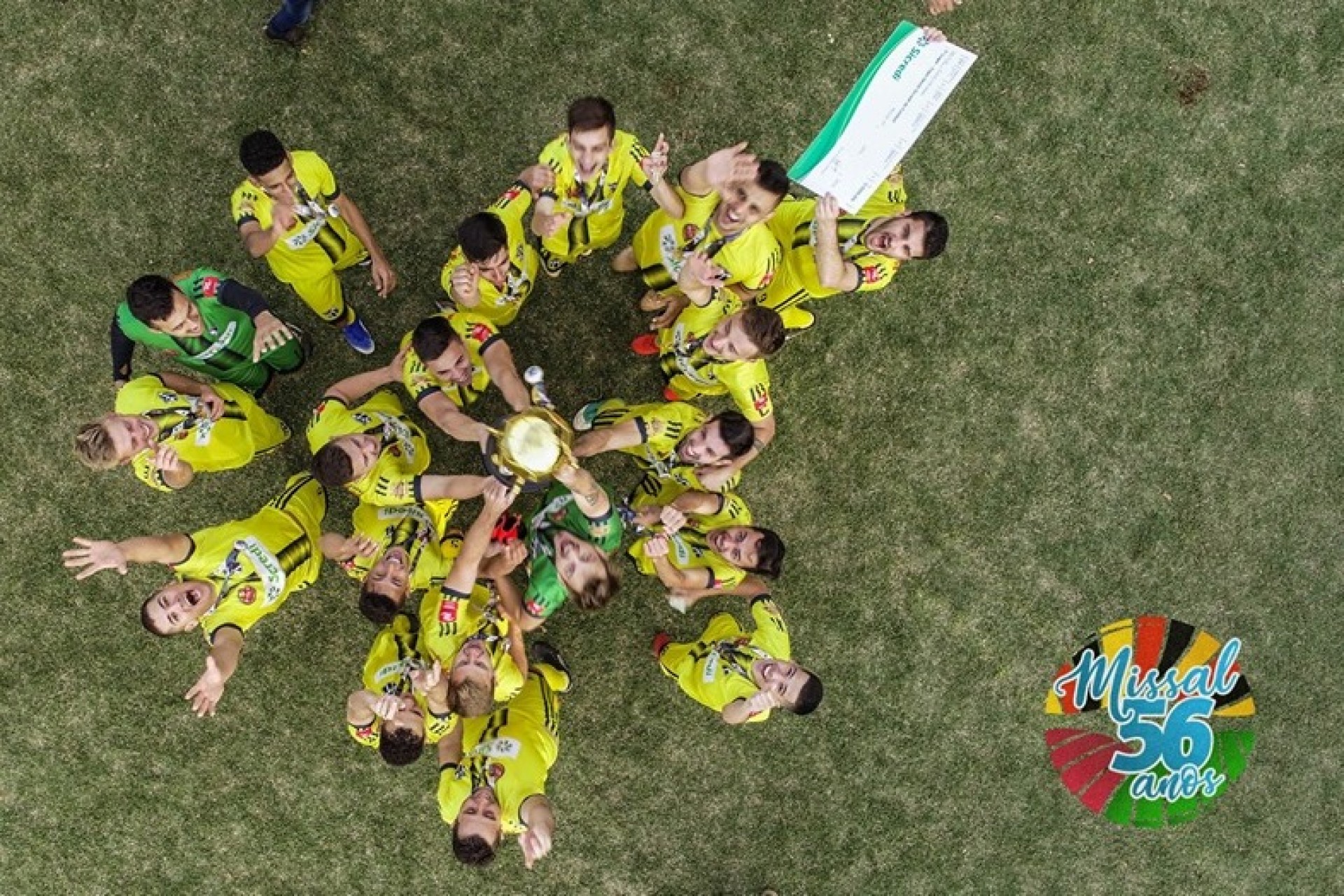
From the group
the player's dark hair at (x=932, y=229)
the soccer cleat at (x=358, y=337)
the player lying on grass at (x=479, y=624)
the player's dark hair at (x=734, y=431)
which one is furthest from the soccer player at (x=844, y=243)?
the soccer cleat at (x=358, y=337)

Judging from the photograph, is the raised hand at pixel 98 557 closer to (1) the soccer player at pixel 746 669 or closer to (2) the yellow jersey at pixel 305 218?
(2) the yellow jersey at pixel 305 218

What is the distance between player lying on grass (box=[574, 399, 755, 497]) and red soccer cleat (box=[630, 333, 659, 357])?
707 mm

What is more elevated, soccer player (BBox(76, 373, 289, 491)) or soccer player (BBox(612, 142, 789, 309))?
soccer player (BBox(612, 142, 789, 309))

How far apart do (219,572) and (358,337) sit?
2003 mm

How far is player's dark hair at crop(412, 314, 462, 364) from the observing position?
15.9 ft

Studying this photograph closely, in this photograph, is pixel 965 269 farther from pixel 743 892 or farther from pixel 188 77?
pixel 188 77

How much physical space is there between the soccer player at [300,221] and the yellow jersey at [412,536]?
154cm

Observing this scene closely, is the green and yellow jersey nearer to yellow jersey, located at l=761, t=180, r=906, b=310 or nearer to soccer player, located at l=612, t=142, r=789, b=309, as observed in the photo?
soccer player, located at l=612, t=142, r=789, b=309

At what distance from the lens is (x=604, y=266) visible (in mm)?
6863

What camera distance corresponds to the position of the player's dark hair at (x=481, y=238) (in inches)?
193

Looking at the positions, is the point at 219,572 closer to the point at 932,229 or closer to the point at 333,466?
the point at 333,466

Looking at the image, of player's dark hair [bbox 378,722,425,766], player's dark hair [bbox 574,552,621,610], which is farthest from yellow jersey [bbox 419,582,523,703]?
player's dark hair [bbox 574,552,621,610]

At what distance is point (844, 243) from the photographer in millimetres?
5539

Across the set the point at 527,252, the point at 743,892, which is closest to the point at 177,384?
the point at 527,252
